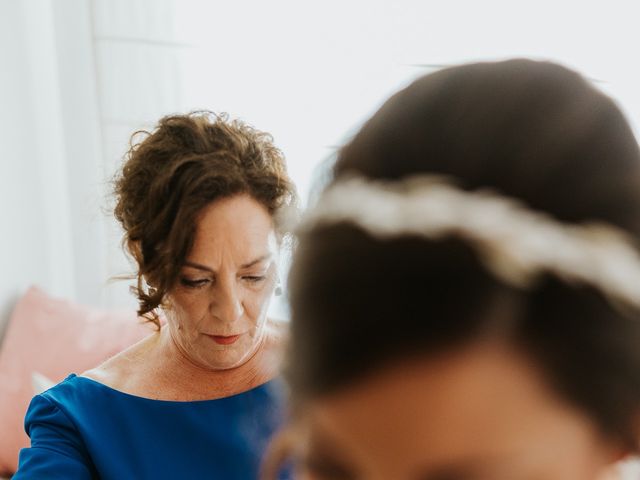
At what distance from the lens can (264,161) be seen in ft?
4.37

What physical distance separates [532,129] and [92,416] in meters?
1.10

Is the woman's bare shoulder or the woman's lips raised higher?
the woman's lips

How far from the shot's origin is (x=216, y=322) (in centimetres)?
129

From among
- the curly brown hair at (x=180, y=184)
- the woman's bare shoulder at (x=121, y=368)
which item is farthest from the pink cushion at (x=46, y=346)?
the curly brown hair at (x=180, y=184)

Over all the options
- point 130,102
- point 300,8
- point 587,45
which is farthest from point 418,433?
point 130,102

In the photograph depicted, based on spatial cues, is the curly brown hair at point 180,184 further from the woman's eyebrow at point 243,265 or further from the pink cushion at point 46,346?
the pink cushion at point 46,346

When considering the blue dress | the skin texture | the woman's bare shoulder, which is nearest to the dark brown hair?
the skin texture

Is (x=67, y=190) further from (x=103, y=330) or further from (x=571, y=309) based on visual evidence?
(x=571, y=309)

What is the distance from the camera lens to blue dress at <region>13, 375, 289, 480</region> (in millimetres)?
1281

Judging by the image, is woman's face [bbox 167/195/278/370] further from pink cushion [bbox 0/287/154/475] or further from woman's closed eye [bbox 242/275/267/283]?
pink cushion [bbox 0/287/154/475]

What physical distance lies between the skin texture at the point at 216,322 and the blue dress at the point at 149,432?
33 millimetres

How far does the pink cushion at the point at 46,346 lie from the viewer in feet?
6.87

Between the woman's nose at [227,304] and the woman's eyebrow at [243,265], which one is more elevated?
the woman's eyebrow at [243,265]

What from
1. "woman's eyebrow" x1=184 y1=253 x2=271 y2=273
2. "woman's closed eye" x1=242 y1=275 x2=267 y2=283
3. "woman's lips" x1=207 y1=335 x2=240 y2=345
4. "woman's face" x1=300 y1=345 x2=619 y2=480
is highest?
"woman's face" x1=300 y1=345 x2=619 y2=480
